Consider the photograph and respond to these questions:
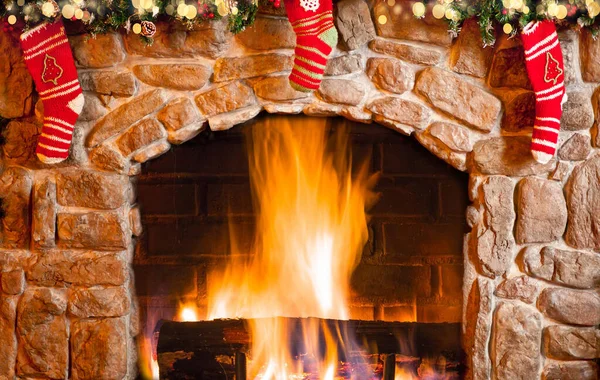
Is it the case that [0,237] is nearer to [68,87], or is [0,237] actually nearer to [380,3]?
[68,87]

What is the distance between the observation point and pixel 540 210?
2434 mm

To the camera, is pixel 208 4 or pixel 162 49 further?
pixel 162 49

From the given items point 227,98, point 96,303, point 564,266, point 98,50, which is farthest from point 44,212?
point 564,266

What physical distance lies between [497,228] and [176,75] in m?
1.38

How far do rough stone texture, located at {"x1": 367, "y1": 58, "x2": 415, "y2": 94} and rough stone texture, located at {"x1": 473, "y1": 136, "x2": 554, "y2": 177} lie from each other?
1.21ft

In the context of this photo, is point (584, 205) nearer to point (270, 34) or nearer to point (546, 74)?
point (546, 74)

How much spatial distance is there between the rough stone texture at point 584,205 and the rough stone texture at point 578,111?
152mm

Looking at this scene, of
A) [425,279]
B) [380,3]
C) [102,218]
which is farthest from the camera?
[425,279]

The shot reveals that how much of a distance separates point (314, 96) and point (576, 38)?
1.00 m

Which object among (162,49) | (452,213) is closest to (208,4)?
(162,49)

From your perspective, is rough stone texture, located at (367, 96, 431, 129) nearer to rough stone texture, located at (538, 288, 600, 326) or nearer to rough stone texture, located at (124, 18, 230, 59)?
rough stone texture, located at (124, 18, 230, 59)

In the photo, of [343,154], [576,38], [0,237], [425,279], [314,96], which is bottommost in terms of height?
[425,279]

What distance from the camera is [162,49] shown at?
2453mm

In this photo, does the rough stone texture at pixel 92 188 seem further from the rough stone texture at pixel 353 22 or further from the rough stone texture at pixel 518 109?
the rough stone texture at pixel 518 109
